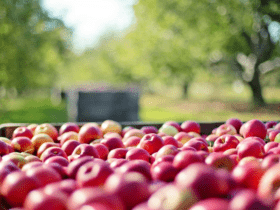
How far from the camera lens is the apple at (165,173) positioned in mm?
1569

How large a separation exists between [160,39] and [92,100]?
10374 millimetres

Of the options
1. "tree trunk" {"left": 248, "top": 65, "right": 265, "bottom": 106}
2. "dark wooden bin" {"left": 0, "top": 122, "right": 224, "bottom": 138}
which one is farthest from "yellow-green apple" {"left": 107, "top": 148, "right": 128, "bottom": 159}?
"tree trunk" {"left": 248, "top": 65, "right": 265, "bottom": 106}

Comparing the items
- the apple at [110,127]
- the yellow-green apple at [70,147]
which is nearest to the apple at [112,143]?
the yellow-green apple at [70,147]

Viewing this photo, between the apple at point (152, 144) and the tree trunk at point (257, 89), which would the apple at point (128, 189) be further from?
the tree trunk at point (257, 89)

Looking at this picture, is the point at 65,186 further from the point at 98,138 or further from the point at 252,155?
the point at 98,138

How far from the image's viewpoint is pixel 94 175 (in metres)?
1.40

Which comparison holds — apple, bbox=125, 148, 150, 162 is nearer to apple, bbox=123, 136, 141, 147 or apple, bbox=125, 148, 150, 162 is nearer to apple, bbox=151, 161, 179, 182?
apple, bbox=151, 161, 179, 182

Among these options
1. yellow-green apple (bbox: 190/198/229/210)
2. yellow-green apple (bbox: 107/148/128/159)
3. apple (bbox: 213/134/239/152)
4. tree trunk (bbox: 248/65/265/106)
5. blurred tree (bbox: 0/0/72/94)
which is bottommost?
yellow-green apple (bbox: 107/148/128/159)

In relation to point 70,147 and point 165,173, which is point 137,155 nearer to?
point 165,173

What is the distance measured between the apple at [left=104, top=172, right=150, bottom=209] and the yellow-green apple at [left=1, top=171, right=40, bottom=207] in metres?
0.42

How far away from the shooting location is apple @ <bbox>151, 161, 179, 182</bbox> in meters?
1.57

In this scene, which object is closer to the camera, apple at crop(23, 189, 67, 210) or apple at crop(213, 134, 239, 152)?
apple at crop(23, 189, 67, 210)

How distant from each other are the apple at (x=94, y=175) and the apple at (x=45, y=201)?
0.55 feet

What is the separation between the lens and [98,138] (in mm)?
3158
